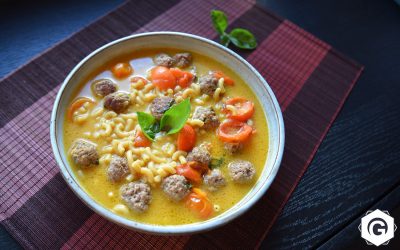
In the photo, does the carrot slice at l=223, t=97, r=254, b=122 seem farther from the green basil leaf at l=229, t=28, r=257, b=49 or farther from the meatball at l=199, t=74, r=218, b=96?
the green basil leaf at l=229, t=28, r=257, b=49

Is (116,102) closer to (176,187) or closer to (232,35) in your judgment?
(176,187)

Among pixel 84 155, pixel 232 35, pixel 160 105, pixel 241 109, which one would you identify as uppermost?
pixel 232 35

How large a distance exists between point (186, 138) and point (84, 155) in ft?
2.43

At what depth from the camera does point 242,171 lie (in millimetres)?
2785

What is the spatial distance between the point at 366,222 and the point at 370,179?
0.39 m

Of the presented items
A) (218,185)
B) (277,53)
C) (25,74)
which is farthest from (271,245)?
(25,74)

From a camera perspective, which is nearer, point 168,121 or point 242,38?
point 168,121

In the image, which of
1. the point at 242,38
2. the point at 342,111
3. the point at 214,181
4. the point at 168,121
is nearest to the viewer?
the point at 214,181

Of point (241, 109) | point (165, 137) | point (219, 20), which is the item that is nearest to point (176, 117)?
point (165, 137)

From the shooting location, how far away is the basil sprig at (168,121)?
2799 mm

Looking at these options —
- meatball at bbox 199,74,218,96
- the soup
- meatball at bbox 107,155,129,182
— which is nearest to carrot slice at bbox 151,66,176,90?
the soup

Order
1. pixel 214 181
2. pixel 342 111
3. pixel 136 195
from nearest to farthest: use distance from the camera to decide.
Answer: pixel 136 195
pixel 214 181
pixel 342 111

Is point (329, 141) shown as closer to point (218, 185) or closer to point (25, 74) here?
point (218, 185)

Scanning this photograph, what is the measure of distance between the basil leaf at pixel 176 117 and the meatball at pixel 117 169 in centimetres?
40
